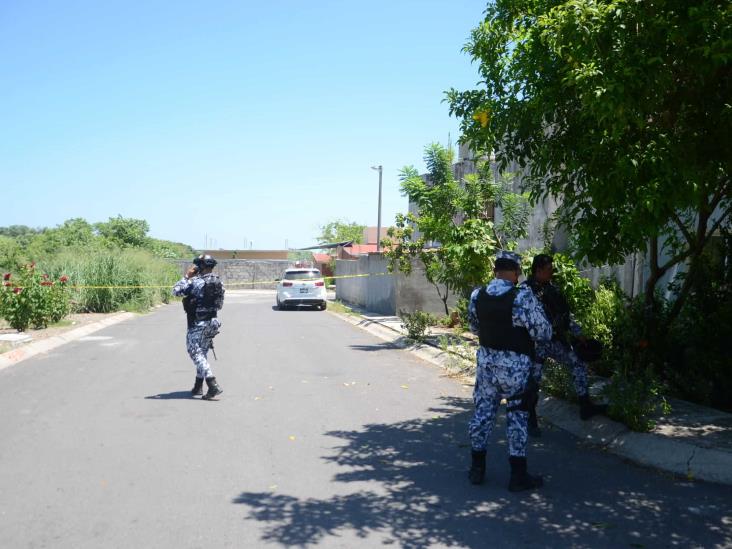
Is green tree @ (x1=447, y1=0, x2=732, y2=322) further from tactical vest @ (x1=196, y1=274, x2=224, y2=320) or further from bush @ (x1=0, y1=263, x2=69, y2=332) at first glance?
bush @ (x1=0, y1=263, x2=69, y2=332)

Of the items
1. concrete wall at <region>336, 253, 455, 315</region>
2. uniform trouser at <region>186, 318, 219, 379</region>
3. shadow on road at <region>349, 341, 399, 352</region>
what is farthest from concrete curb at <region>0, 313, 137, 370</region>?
concrete wall at <region>336, 253, 455, 315</region>

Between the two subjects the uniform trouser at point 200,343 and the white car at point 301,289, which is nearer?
the uniform trouser at point 200,343

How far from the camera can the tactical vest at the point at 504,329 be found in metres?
5.03

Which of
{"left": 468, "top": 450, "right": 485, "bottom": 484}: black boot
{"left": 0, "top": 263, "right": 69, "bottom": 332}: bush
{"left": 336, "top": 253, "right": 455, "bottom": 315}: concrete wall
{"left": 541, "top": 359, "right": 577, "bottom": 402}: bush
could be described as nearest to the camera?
{"left": 468, "top": 450, "right": 485, "bottom": 484}: black boot

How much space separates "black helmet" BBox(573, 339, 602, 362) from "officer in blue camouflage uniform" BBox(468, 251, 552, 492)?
1558mm

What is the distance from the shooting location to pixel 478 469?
204 inches

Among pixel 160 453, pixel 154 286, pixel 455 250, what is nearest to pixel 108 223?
pixel 154 286

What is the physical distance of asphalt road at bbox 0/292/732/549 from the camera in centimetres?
425

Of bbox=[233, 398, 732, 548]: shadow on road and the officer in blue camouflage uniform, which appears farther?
the officer in blue camouflage uniform

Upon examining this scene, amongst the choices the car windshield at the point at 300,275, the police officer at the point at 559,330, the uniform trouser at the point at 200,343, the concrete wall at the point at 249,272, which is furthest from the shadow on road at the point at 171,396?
the concrete wall at the point at 249,272

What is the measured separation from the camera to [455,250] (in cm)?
1195

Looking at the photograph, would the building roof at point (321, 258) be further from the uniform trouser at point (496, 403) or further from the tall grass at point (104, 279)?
the uniform trouser at point (496, 403)

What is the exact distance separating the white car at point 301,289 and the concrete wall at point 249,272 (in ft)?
75.5

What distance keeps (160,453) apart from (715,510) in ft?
14.3
